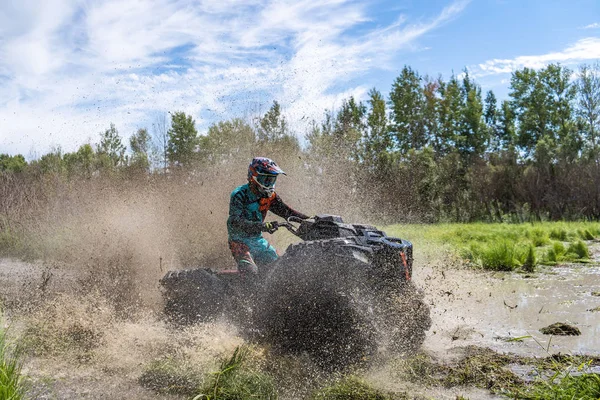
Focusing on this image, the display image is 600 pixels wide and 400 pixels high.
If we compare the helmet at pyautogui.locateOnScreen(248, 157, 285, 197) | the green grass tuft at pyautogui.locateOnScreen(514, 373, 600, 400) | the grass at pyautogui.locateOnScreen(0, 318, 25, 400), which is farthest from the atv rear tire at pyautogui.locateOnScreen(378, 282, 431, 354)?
the grass at pyautogui.locateOnScreen(0, 318, 25, 400)

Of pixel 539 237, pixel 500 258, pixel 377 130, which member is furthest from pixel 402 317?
pixel 377 130

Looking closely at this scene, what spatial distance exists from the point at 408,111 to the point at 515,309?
41220mm

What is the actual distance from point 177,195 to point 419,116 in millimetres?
37464

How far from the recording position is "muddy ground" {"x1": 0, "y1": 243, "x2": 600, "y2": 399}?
5.35 meters

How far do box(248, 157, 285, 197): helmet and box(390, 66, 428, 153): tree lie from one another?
42.3 meters

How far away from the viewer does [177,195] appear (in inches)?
539

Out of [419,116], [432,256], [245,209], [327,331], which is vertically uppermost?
[419,116]

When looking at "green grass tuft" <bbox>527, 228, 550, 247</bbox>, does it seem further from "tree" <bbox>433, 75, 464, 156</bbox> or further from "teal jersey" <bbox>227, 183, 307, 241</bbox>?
"tree" <bbox>433, 75, 464, 156</bbox>

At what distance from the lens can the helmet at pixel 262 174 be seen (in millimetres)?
6746

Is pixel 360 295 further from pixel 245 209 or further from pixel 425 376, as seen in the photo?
pixel 245 209

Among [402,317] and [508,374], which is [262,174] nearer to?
[402,317]

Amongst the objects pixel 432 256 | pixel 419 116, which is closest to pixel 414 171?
pixel 419 116

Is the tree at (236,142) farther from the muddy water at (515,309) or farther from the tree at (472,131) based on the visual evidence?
the tree at (472,131)

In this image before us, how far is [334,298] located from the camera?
16.9 feet
